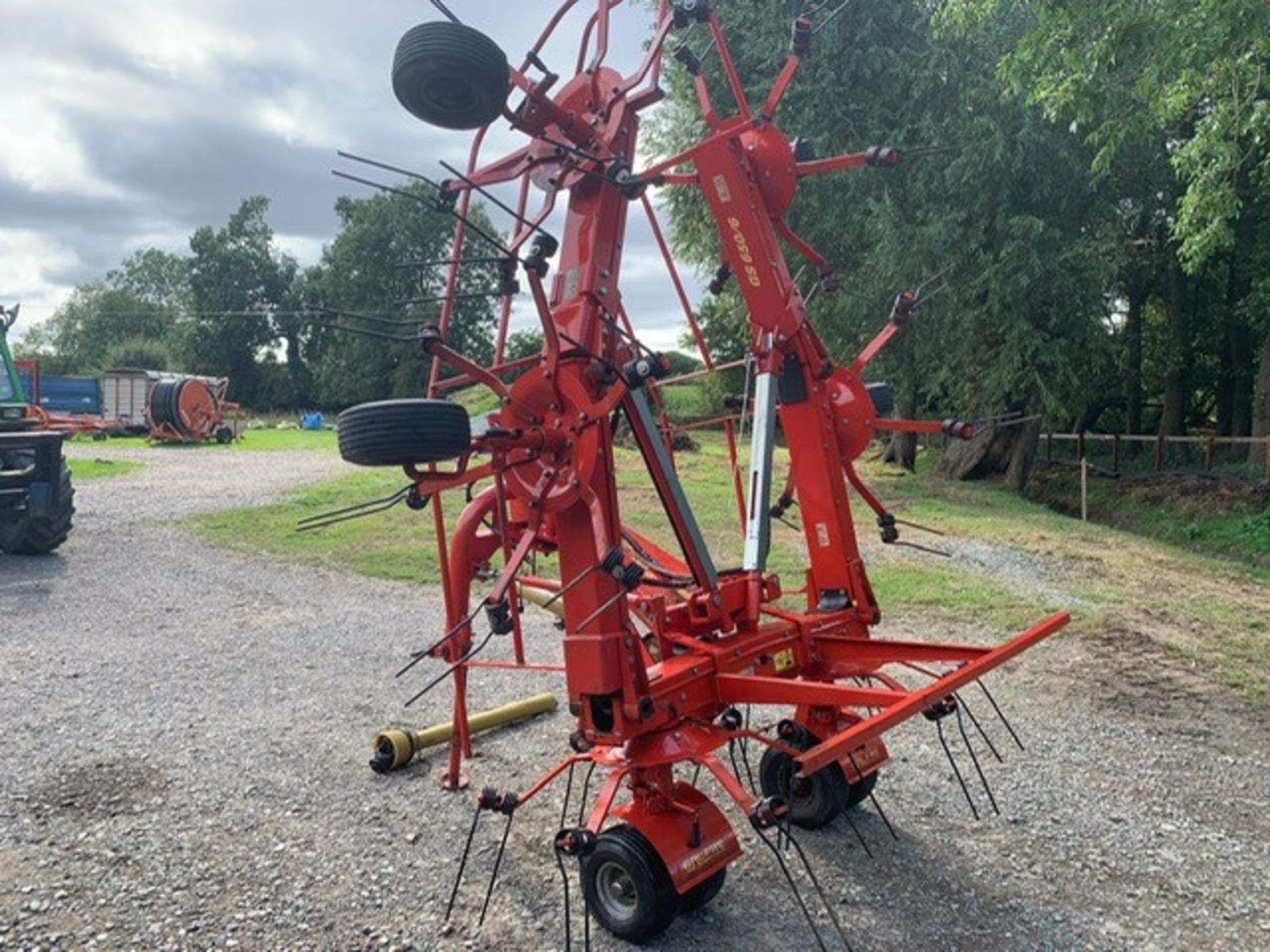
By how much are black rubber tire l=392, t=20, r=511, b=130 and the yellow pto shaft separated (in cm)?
297

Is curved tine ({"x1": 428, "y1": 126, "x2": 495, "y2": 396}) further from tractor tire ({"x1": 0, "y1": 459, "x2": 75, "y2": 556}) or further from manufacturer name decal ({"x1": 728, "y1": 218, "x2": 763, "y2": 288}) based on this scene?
tractor tire ({"x1": 0, "y1": 459, "x2": 75, "y2": 556})

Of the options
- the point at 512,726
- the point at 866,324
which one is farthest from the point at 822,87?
the point at 512,726

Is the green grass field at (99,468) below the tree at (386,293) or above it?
below

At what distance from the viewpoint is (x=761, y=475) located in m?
4.41

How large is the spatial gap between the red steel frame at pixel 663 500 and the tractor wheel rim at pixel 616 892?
0.19m

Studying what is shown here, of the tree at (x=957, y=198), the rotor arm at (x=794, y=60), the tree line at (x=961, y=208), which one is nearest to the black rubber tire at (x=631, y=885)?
the rotor arm at (x=794, y=60)

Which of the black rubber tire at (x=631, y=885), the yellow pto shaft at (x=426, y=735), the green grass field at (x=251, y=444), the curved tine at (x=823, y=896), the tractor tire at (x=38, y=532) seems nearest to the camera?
the curved tine at (x=823, y=896)

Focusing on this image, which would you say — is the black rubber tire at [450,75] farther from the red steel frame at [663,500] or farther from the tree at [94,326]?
the tree at [94,326]

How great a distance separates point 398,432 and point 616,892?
186 centimetres

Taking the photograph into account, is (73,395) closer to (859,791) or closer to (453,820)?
(453,820)

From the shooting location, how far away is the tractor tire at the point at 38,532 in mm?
11133

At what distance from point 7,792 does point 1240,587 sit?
10.8 meters

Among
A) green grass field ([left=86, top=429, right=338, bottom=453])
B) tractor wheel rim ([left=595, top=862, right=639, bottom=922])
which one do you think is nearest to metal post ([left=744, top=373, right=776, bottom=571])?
tractor wheel rim ([left=595, top=862, right=639, bottom=922])

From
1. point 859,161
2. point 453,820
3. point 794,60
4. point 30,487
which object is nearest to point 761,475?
point 859,161
